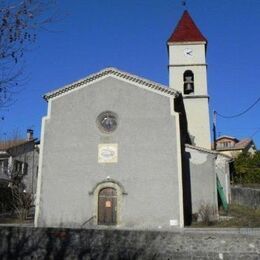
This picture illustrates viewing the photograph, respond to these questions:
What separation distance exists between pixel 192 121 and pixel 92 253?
23.5 m

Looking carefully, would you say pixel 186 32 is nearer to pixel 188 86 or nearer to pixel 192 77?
pixel 192 77

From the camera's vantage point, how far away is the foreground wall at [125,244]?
1370 centimetres

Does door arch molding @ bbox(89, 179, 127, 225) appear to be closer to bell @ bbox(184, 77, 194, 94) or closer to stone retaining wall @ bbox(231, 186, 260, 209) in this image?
stone retaining wall @ bbox(231, 186, 260, 209)

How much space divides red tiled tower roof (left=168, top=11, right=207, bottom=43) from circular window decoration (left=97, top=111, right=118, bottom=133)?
15716 millimetres

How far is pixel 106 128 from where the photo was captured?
25.8 m

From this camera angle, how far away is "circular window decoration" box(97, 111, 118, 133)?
25.8 m

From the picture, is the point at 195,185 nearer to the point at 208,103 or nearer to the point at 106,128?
the point at 106,128

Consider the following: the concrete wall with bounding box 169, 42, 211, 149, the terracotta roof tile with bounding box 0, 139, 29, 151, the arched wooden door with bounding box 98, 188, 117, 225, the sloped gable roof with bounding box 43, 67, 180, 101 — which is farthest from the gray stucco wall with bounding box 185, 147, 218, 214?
the terracotta roof tile with bounding box 0, 139, 29, 151

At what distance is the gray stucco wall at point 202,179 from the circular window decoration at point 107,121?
17.2ft

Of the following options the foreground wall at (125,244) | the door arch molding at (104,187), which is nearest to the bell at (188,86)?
the door arch molding at (104,187)

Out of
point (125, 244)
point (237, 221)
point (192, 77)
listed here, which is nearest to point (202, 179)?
point (237, 221)

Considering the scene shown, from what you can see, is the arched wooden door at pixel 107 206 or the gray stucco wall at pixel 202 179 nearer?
the arched wooden door at pixel 107 206

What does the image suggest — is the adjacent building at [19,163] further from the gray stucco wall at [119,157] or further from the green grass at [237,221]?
the green grass at [237,221]

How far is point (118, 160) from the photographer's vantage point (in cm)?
2497
